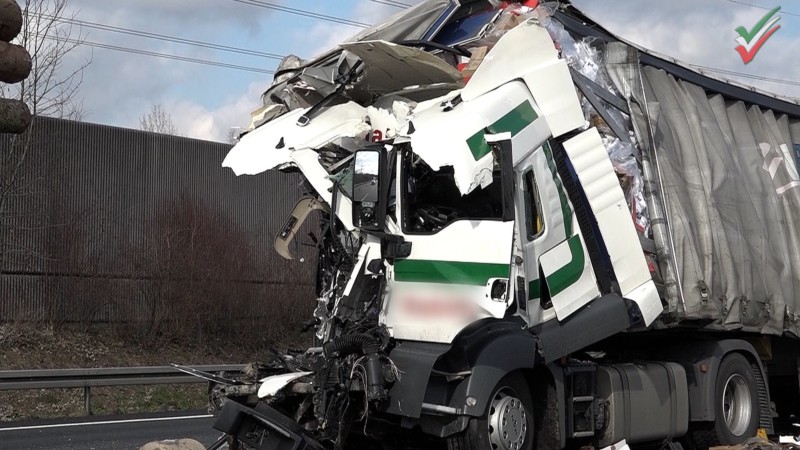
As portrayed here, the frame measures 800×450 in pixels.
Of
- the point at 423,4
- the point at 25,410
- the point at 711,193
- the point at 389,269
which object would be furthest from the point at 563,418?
Result: the point at 25,410

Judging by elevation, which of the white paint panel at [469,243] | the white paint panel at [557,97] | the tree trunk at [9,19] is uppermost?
the white paint panel at [557,97]

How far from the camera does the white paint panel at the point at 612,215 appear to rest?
8.62 meters

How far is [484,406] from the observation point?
291 inches

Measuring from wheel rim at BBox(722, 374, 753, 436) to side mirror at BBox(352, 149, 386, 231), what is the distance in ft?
15.3

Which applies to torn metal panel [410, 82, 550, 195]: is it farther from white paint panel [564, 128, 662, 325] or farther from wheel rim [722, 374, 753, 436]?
wheel rim [722, 374, 753, 436]

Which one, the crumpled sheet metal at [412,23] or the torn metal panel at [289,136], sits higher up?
the crumpled sheet metal at [412,23]

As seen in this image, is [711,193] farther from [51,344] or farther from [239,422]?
[51,344]

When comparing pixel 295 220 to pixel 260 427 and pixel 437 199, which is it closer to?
pixel 437 199

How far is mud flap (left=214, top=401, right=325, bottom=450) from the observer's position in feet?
25.0

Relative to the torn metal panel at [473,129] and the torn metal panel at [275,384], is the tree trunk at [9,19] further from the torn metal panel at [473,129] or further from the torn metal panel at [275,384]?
the torn metal panel at [275,384]

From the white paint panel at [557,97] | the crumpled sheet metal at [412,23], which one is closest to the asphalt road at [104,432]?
the crumpled sheet metal at [412,23]

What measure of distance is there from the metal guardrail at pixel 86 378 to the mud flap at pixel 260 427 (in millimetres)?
7044

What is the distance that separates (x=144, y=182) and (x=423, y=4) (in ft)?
49.0

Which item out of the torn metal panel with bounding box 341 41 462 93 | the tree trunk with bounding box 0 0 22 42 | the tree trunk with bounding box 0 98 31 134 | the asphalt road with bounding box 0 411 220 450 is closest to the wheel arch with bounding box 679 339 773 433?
the torn metal panel with bounding box 341 41 462 93
